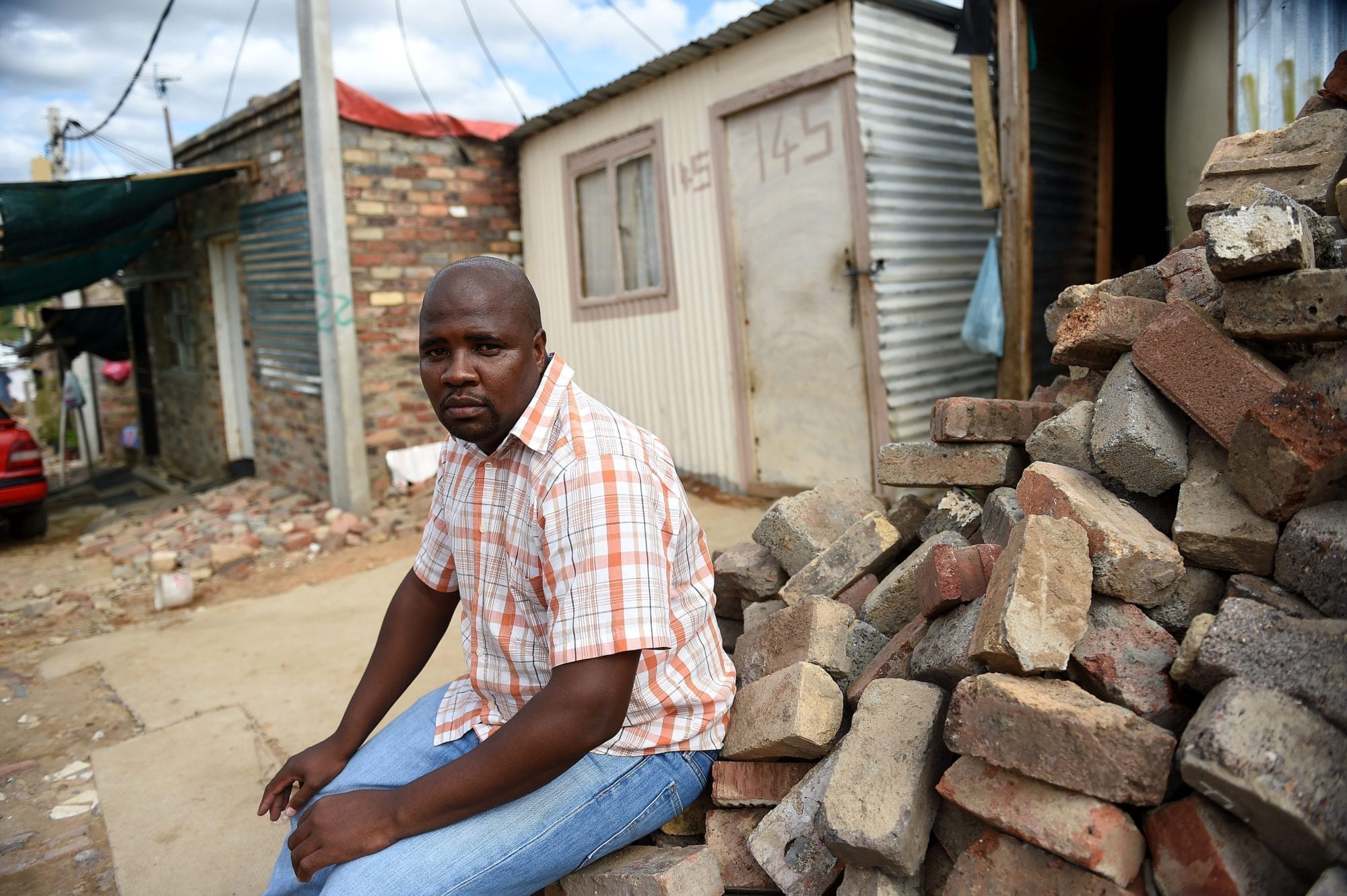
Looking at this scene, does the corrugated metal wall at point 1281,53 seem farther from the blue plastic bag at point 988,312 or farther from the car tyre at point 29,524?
the car tyre at point 29,524

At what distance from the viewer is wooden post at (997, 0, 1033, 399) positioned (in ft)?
15.3

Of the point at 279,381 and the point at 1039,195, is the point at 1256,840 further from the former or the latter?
the point at 279,381

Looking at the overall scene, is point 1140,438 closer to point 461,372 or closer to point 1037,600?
point 1037,600

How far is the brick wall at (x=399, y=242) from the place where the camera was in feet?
24.4

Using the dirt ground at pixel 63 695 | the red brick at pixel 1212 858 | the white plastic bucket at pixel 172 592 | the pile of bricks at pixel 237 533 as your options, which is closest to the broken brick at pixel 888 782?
the red brick at pixel 1212 858

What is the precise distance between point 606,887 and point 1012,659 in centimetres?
96

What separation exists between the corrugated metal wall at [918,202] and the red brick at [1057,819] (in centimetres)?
412

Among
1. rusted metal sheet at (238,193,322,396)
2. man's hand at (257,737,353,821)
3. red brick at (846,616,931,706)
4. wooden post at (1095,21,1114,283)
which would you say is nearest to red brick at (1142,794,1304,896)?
red brick at (846,616,931,706)

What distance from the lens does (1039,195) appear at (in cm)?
600

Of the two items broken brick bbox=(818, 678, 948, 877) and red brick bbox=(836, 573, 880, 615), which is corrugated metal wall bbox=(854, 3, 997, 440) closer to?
red brick bbox=(836, 573, 880, 615)

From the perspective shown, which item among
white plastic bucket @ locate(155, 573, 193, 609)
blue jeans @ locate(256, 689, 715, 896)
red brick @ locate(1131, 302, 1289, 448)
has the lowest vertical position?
white plastic bucket @ locate(155, 573, 193, 609)

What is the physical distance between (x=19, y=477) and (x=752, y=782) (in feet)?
26.7

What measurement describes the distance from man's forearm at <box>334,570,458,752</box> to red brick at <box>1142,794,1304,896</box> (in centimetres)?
160

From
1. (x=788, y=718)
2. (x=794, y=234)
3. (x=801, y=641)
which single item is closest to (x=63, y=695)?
(x=801, y=641)
